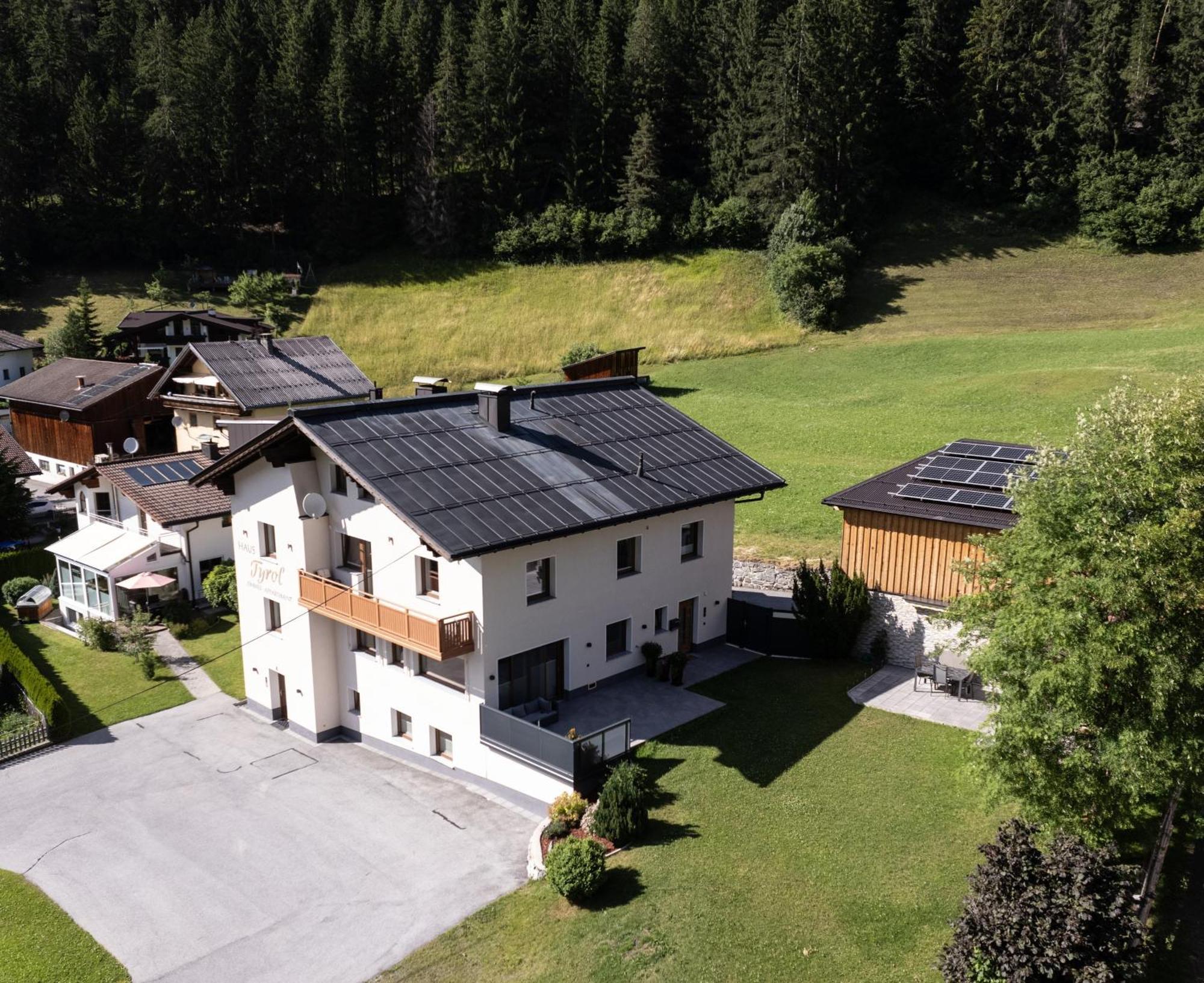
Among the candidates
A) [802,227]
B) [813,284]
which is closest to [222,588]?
[813,284]

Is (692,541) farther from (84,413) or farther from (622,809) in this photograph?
(84,413)

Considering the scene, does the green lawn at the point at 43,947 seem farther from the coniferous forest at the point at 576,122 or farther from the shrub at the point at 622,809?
the coniferous forest at the point at 576,122

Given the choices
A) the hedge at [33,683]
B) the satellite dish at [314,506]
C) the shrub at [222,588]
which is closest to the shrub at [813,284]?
the shrub at [222,588]

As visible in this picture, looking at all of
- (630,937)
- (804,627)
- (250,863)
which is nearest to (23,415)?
(250,863)

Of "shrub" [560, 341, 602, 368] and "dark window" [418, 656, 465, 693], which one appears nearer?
"dark window" [418, 656, 465, 693]

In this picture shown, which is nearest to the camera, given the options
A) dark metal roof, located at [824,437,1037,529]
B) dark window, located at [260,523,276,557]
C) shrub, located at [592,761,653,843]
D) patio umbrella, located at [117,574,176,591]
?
shrub, located at [592,761,653,843]

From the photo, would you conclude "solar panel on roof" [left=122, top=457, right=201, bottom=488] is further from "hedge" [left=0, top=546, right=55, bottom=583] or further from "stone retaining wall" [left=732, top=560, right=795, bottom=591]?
"stone retaining wall" [left=732, top=560, right=795, bottom=591]

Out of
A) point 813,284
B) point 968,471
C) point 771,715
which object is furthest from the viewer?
point 813,284

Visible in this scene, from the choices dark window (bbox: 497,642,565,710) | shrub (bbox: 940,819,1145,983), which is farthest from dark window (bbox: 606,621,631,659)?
shrub (bbox: 940,819,1145,983)
